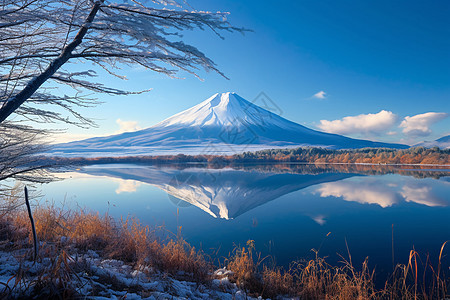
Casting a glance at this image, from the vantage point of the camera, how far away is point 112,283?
5.94 ft

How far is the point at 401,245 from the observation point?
4.76m

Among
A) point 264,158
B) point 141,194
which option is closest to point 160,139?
point 264,158

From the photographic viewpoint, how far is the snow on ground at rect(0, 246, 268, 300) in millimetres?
1465

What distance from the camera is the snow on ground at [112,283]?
4.81 ft

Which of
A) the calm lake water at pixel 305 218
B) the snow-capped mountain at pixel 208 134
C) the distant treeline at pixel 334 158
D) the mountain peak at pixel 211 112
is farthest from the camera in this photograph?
the mountain peak at pixel 211 112

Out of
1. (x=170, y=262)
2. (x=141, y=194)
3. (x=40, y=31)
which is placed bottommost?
(x=141, y=194)

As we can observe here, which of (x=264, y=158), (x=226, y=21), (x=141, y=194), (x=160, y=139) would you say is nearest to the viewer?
(x=226, y=21)

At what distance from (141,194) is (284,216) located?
22.0 feet

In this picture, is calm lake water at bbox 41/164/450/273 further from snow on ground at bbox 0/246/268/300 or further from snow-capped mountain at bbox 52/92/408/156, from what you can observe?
snow-capped mountain at bbox 52/92/408/156

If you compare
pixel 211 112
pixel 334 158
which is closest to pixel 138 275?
pixel 334 158

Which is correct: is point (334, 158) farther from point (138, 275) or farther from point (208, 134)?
point (208, 134)

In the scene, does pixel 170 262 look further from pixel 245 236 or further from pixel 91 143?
pixel 91 143

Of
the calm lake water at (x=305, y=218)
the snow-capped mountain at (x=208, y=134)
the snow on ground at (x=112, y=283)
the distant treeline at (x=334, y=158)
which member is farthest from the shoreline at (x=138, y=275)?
the snow-capped mountain at (x=208, y=134)

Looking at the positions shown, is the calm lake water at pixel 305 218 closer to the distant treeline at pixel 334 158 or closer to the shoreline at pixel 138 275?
the shoreline at pixel 138 275
